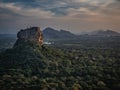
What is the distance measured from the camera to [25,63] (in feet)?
→ 208

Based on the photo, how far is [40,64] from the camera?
64.0 metres

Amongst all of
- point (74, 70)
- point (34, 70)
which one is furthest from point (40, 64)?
point (74, 70)

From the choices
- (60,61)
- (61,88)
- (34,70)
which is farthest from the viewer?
(60,61)

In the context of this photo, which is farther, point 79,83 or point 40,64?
point 40,64

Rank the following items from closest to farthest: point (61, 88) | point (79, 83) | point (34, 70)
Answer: point (61, 88) < point (79, 83) < point (34, 70)

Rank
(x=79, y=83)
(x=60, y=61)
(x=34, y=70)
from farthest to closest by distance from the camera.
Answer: (x=60, y=61)
(x=34, y=70)
(x=79, y=83)

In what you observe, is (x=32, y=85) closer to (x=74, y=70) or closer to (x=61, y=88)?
(x=61, y=88)

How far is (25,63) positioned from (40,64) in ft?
11.9

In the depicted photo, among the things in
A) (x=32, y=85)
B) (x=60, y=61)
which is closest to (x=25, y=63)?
(x=60, y=61)

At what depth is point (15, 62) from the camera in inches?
2530

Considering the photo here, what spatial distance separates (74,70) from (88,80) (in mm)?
8043

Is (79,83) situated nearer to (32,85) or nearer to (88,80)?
(88,80)

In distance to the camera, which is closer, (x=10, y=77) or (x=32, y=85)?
(x=32, y=85)

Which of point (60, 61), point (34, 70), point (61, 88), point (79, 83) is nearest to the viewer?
point (61, 88)
